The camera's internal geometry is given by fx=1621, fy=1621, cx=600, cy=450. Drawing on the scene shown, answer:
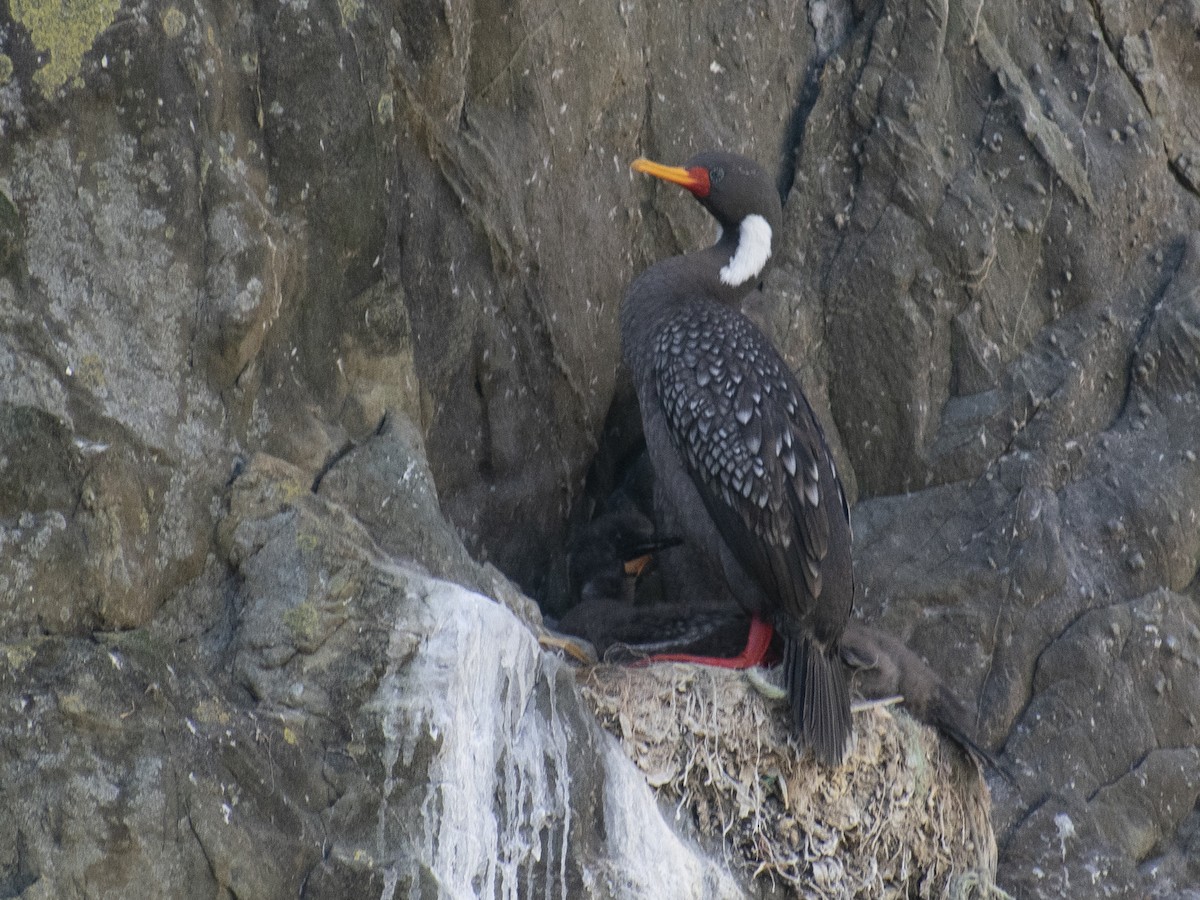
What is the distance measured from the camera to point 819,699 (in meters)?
5.08

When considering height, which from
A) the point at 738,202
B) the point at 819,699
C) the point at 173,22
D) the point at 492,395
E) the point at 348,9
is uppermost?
the point at 173,22

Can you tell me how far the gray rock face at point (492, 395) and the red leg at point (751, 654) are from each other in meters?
0.59

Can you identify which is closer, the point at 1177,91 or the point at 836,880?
the point at 836,880

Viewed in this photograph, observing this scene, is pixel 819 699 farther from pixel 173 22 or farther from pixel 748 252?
pixel 173 22

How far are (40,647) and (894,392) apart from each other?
372cm

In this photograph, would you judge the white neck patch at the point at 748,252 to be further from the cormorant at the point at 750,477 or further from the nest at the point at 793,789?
the nest at the point at 793,789

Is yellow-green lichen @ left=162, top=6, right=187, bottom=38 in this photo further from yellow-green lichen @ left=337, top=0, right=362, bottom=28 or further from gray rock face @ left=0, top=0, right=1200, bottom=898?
yellow-green lichen @ left=337, top=0, right=362, bottom=28

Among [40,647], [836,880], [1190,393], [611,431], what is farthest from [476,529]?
[1190,393]

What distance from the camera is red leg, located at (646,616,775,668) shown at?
17.4ft

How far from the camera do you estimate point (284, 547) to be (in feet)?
13.8

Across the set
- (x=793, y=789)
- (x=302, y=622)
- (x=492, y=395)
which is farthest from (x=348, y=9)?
(x=793, y=789)

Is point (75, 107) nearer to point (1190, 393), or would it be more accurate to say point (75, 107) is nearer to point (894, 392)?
point (894, 392)

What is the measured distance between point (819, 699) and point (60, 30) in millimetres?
2922

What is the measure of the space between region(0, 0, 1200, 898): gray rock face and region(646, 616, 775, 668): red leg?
23.3 inches
